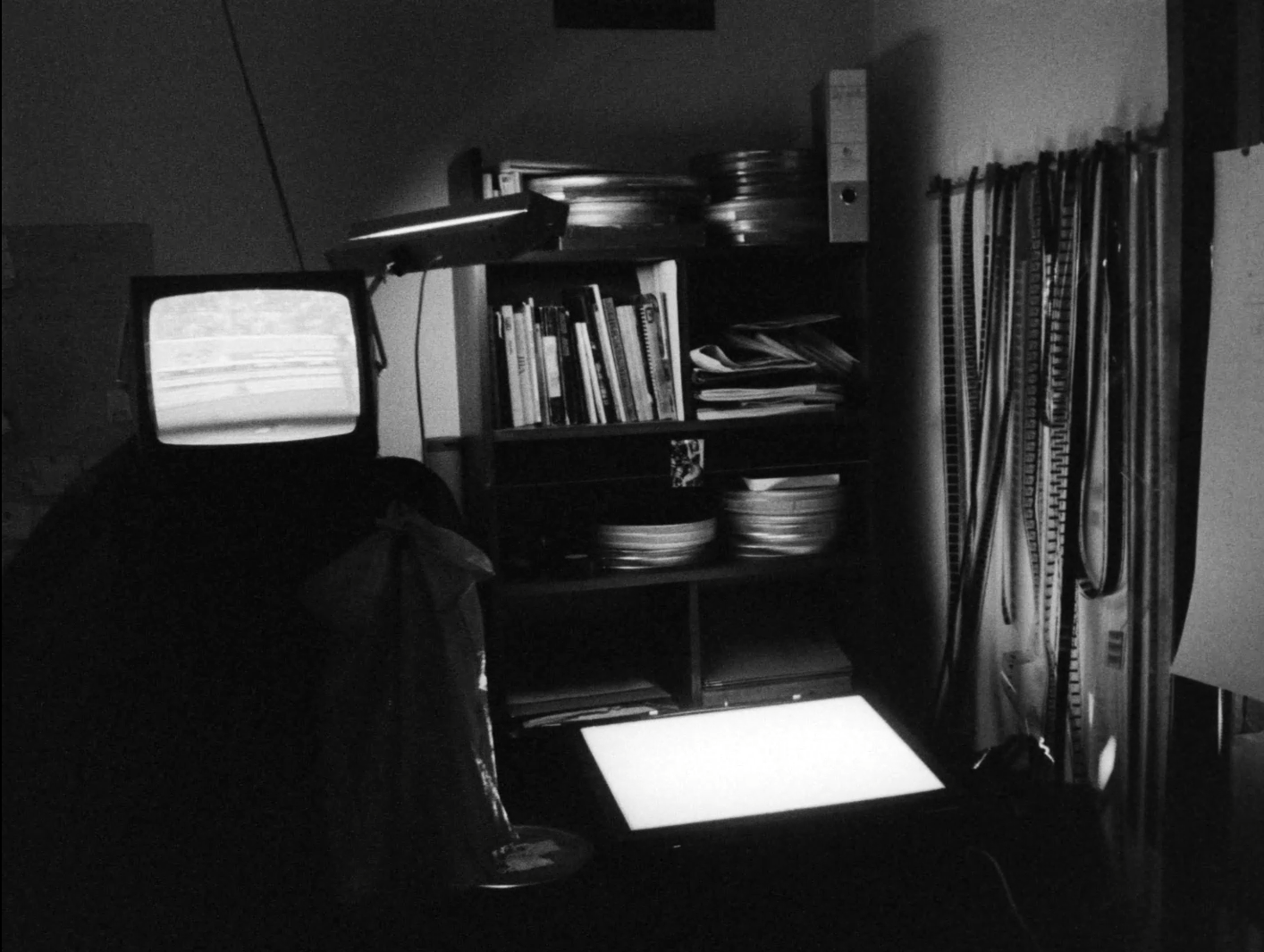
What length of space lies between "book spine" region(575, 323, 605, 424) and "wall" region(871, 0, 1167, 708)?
Answer: 59 cm

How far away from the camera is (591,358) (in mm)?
2268

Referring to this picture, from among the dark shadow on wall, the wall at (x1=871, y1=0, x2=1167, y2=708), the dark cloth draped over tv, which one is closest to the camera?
the dark cloth draped over tv

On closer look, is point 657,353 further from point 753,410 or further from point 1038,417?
point 1038,417

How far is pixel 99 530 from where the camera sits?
1307 mm

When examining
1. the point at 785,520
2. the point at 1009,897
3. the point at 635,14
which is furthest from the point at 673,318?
the point at 1009,897

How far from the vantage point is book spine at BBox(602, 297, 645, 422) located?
2268mm

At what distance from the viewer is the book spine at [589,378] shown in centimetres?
226

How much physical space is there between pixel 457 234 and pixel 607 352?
0.57m

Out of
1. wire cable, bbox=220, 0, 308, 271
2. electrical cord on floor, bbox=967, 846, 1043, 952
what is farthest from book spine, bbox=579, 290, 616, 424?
electrical cord on floor, bbox=967, 846, 1043, 952

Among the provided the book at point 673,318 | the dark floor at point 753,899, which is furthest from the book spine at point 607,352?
the dark floor at point 753,899

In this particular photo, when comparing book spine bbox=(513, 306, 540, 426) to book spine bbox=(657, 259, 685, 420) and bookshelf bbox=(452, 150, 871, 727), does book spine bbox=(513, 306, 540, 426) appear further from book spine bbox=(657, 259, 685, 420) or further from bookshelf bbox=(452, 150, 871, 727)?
book spine bbox=(657, 259, 685, 420)

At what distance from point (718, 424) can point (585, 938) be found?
1.02m

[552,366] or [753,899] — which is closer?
[753,899]

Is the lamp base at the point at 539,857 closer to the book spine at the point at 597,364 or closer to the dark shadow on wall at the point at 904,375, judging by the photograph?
the book spine at the point at 597,364
